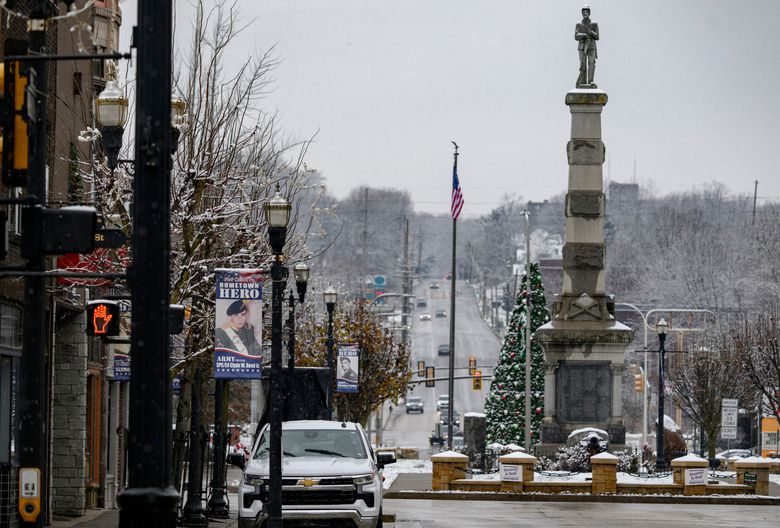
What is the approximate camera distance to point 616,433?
41.4m

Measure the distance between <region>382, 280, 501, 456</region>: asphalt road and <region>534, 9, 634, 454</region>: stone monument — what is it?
41.0 meters

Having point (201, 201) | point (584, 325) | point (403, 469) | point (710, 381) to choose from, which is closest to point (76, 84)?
point (201, 201)

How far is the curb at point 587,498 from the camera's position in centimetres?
3622

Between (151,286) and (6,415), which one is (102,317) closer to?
(6,415)

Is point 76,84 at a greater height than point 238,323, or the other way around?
point 76,84

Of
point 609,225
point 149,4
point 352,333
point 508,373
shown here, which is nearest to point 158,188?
point 149,4

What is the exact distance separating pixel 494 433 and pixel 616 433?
17.5 m

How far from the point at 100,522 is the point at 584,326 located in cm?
1862

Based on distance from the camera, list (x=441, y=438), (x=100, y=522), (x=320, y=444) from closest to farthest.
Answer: (x=320, y=444)
(x=100, y=522)
(x=441, y=438)

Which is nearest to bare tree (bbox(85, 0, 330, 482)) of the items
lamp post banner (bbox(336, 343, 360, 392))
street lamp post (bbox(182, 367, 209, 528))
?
street lamp post (bbox(182, 367, 209, 528))

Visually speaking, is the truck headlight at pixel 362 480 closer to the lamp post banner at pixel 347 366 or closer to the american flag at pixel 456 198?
the lamp post banner at pixel 347 366

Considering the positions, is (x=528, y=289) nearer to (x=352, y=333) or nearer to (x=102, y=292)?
(x=352, y=333)

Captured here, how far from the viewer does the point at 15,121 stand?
11.8 metres

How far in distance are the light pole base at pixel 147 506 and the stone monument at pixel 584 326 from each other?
32.0 meters
